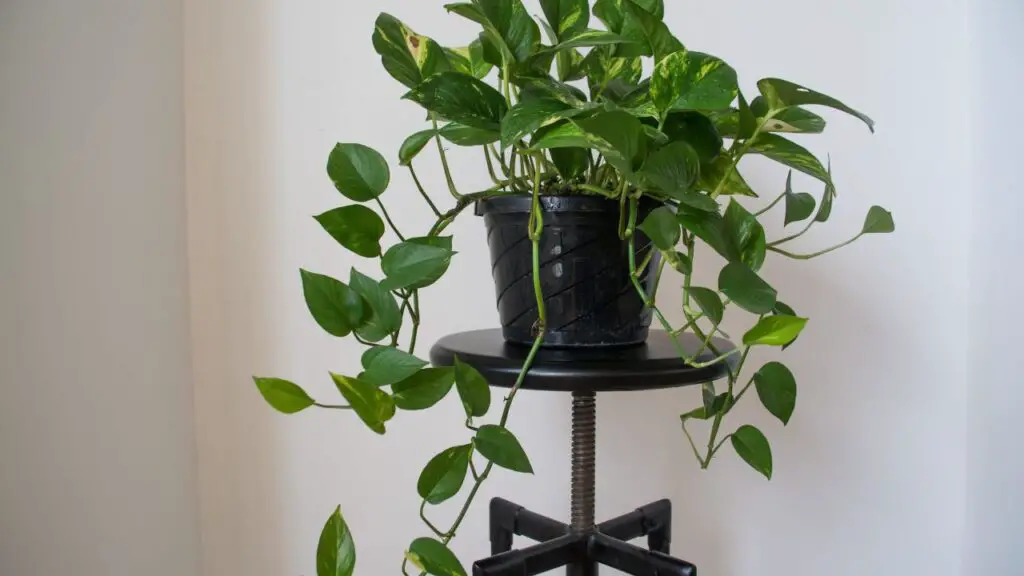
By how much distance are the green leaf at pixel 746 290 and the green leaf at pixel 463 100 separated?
22cm

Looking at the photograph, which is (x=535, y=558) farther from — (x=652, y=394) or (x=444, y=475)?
(x=652, y=394)

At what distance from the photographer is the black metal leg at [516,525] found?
2.70 ft

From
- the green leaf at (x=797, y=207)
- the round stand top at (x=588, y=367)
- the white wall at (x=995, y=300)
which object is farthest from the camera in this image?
the white wall at (x=995, y=300)

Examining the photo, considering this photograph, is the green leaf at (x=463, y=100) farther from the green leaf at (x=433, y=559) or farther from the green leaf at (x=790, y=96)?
the green leaf at (x=433, y=559)

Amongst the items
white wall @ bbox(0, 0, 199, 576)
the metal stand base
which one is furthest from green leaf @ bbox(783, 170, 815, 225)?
white wall @ bbox(0, 0, 199, 576)

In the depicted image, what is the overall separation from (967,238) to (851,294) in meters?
0.19

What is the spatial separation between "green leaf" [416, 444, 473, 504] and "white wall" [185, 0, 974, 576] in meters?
0.67

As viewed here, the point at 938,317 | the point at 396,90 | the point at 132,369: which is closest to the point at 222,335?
the point at 132,369

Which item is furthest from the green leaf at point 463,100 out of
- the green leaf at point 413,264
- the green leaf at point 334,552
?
the green leaf at point 334,552

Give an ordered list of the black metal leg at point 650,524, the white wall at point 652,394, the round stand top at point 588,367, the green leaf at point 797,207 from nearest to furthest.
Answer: the round stand top at point 588,367 → the green leaf at point 797,207 → the black metal leg at point 650,524 → the white wall at point 652,394

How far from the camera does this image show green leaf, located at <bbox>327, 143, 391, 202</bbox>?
24.4 inches

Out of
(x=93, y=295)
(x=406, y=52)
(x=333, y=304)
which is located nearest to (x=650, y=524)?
(x=333, y=304)

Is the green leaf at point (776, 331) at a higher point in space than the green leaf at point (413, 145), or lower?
lower

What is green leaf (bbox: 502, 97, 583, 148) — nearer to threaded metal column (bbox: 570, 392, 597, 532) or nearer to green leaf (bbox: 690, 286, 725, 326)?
green leaf (bbox: 690, 286, 725, 326)
